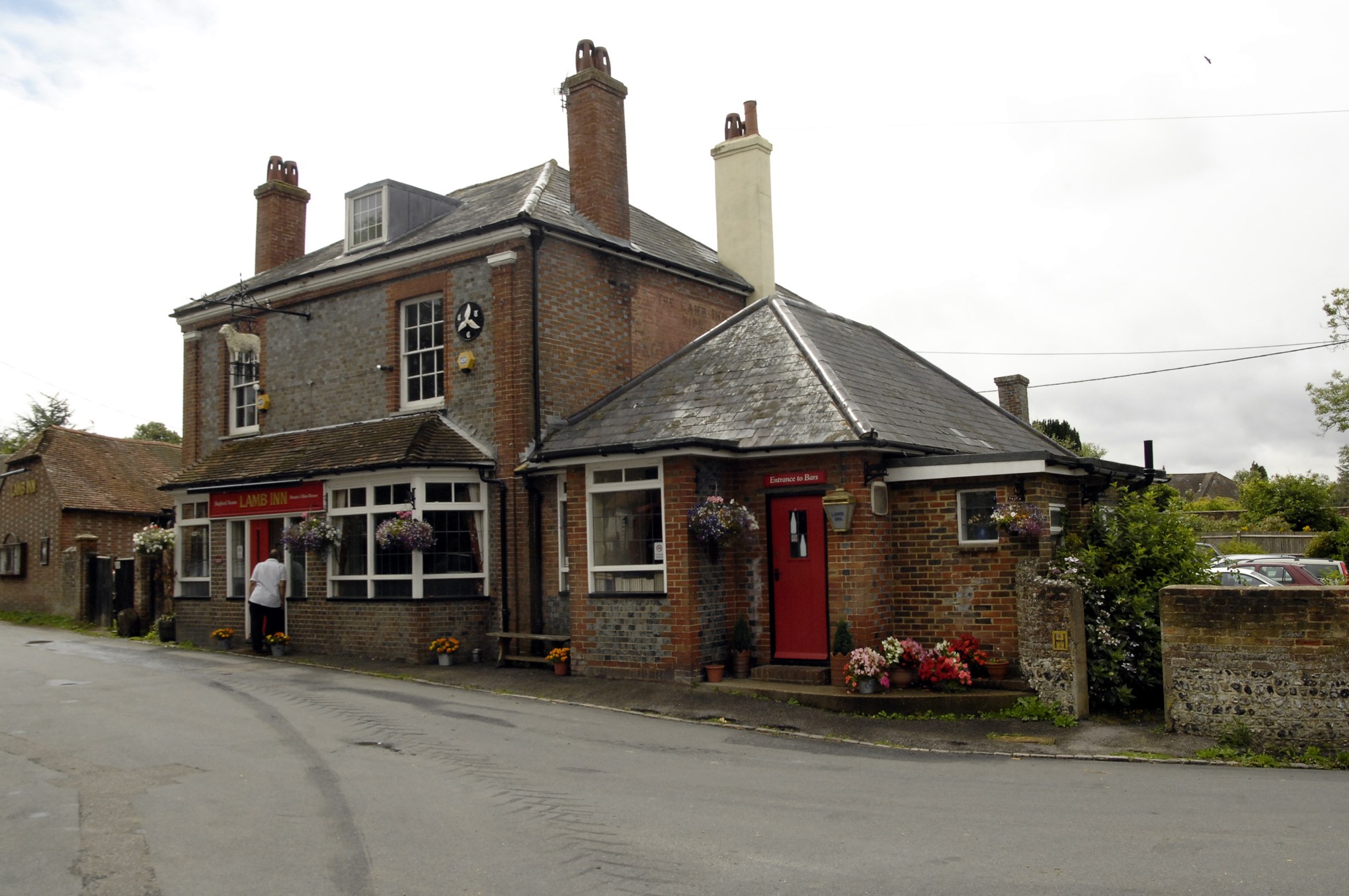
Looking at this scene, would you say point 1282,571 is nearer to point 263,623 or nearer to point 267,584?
point 267,584

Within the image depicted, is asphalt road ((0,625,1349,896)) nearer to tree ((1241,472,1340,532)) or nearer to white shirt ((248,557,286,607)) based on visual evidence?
white shirt ((248,557,286,607))

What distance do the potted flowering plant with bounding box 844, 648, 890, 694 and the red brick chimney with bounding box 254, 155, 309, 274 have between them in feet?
57.3

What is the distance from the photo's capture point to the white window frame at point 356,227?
64.0 ft

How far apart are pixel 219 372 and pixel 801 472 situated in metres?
14.5

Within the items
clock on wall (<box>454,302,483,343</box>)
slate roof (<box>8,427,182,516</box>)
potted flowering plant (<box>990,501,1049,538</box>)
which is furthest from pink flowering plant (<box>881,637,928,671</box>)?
slate roof (<box>8,427,182,516</box>)

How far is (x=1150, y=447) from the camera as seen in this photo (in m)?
16.7

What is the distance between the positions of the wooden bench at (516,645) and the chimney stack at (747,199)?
869 centimetres

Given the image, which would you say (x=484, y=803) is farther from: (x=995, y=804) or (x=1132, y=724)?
(x=1132, y=724)

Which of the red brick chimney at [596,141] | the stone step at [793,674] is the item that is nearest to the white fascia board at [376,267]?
the red brick chimney at [596,141]

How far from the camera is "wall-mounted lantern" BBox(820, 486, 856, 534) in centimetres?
1270

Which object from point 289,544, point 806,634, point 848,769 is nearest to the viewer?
point 848,769

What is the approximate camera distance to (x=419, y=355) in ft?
60.3

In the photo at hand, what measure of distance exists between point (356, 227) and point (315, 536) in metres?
6.23

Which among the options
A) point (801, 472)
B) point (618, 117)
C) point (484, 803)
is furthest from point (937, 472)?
point (618, 117)
